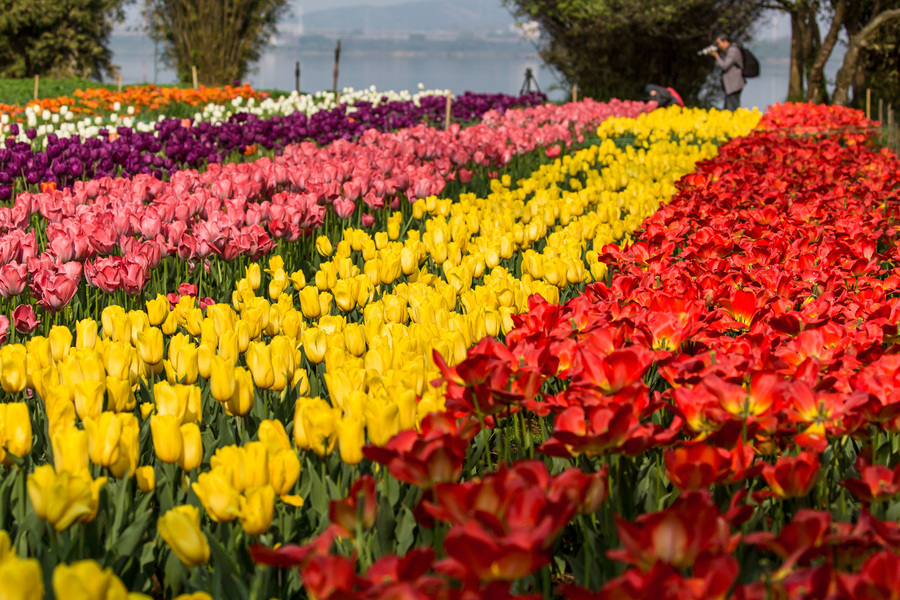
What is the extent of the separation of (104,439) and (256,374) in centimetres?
53

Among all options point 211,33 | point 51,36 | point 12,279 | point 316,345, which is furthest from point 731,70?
point 51,36

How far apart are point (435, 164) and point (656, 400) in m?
5.34

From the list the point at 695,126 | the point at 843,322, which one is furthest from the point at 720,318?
the point at 695,126

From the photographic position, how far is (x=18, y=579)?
4.06 ft

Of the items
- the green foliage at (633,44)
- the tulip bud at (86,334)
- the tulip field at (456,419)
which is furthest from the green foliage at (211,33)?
the tulip bud at (86,334)

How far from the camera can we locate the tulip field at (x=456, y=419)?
136 centimetres

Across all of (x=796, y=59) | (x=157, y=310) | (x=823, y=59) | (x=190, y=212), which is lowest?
(x=157, y=310)

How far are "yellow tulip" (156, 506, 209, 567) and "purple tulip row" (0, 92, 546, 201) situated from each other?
5.79 metres

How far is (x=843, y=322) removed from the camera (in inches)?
114

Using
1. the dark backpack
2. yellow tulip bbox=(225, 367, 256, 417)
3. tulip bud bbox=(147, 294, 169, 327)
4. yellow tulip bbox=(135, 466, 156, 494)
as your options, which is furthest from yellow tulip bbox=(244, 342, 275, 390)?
the dark backpack

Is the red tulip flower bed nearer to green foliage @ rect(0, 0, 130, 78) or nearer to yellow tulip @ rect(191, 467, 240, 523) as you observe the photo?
yellow tulip @ rect(191, 467, 240, 523)

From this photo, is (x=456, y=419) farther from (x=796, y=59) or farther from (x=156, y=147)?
(x=796, y=59)

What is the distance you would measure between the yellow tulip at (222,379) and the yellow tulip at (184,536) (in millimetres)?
573

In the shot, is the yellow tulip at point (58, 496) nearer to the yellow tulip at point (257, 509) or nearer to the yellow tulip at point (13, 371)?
the yellow tulip at point (257, 509)
